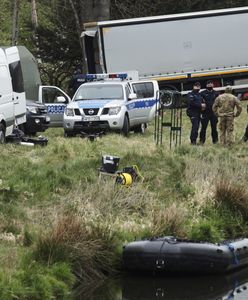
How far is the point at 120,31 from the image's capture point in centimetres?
3550

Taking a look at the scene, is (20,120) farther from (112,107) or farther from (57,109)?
(57,109)

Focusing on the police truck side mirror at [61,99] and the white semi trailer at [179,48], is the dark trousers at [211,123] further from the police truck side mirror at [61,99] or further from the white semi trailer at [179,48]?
the white semi trailer at [179,48]

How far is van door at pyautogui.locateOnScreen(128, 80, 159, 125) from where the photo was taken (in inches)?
1053

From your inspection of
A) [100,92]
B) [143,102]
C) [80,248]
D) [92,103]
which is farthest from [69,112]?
[80,248]

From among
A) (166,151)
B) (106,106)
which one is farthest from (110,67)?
(166,151)

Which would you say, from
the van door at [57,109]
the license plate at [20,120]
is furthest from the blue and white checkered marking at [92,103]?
the license plate at [20,120]

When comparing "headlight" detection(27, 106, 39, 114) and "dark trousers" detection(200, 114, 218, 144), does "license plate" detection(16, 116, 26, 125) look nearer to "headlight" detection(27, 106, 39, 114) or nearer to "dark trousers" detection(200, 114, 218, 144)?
"headlight" detection(27, 106, 39, 114)

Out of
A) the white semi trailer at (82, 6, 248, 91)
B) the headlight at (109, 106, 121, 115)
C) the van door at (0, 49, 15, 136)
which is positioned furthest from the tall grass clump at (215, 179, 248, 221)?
the white semi trailer at (82, 6, 248, 91)

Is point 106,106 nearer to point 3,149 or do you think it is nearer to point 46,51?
point 3,149

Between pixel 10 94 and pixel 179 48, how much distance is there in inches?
621

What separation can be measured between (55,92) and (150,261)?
1808 cm

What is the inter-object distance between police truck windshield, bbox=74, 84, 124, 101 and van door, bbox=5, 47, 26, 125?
355 cm

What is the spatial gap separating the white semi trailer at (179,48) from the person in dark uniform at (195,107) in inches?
505

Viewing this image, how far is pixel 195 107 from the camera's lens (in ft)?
75.1
